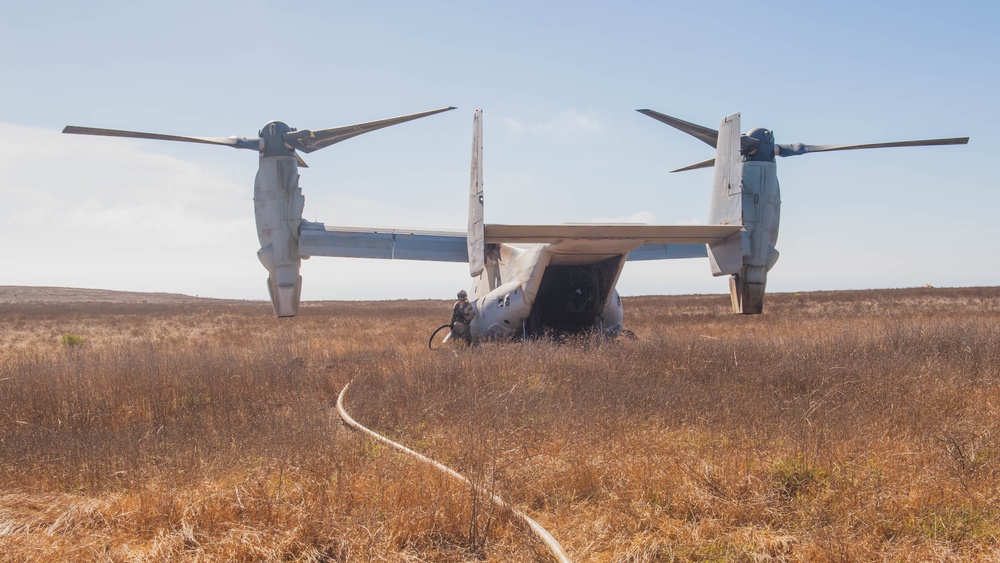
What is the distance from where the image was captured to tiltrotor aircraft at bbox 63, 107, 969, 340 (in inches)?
427

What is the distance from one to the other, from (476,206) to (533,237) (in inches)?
39.1

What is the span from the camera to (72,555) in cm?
381

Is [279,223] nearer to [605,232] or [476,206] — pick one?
[476,206]

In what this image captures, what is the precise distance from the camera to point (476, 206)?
412 inches

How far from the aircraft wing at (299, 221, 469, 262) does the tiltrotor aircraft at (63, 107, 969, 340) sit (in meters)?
0.02

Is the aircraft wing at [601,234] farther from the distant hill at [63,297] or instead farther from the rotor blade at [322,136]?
the distant hill at [63,297]

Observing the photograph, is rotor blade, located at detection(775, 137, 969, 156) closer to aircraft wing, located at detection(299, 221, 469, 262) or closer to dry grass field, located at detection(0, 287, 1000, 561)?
dry grass field, located at detection(0, 287, 1000, 561)

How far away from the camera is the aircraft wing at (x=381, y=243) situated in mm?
12258

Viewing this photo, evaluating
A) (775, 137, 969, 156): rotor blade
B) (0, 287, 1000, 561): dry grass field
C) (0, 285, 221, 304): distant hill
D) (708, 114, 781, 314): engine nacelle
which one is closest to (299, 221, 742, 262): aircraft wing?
(708, 114, 781, 314): engine nacelle

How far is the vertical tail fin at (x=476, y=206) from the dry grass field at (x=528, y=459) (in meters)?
1.49

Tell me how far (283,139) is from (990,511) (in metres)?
11.3

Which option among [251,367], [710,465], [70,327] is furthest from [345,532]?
[70,327]

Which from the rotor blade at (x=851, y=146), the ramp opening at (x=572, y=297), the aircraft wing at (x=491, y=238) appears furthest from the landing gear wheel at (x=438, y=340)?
the rotor blade at (x=851, y=146)

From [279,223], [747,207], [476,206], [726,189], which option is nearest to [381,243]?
[279,223]
